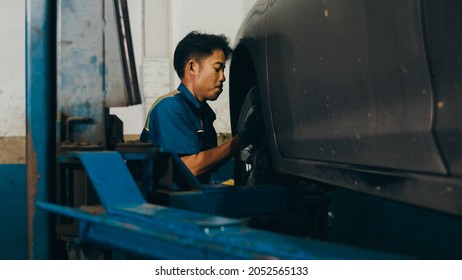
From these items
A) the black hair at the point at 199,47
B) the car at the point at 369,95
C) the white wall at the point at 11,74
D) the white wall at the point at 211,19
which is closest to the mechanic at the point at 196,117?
the black hair at the point at 199,47

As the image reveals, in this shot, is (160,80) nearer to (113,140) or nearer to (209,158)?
(209,158)

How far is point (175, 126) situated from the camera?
2.42 metres

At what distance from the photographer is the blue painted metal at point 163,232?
92 centimetres

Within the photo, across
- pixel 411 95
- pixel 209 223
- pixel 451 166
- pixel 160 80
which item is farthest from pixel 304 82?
pixel 160 80

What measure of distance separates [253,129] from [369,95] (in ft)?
3.42

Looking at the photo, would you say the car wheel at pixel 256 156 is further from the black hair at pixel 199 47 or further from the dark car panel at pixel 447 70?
the dark car panel at pixel 447 70

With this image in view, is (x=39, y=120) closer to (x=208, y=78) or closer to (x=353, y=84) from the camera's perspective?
(x=353, y=84)

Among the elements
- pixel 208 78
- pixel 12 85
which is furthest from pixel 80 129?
pixel 12 85

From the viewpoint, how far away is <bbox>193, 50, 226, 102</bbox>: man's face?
2.74 m

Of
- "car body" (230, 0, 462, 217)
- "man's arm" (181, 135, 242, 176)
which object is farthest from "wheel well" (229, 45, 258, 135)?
"car body" (230, 0, 462, 217)

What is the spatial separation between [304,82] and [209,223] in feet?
2.82

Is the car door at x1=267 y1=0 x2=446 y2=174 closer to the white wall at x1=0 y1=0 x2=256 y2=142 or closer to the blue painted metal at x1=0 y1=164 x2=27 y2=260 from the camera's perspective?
the blue painted metal at x1=0 y1=164 x2=27 y2=260

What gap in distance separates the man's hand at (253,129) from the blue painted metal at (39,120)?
1.01 metres

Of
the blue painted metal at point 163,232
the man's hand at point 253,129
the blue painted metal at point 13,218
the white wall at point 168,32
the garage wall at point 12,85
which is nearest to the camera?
the blue painted metal at point 163,232
